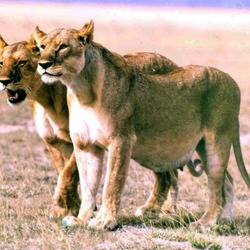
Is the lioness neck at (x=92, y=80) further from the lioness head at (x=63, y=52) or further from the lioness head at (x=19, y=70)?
the lioness head at (x=19, y=70)

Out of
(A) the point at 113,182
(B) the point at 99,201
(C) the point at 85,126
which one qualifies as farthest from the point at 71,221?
(B) the point at 99,201

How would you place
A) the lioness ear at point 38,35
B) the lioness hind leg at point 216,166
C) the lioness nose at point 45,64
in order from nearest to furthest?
the lioness nose at point 45,64, the lioness ear at point 38,35, the lioness hind leg at point 216,166

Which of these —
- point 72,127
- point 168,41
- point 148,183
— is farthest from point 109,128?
point 168,41

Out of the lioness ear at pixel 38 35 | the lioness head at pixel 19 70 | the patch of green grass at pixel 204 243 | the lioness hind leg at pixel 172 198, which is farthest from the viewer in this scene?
the lioness hind leg at pixel 172 198

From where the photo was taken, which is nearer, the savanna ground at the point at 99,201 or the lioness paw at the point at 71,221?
the savanna ground at the point at 99,201

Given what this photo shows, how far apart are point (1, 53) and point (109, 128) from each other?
1.32 metres

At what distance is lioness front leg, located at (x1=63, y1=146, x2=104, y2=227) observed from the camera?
752 cm

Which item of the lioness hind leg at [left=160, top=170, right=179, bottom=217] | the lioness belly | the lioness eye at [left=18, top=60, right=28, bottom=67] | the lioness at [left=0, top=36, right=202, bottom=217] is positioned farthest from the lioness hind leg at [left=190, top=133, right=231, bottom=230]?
the lioness eye at [left=18, top=60, right=28, bottom=67]

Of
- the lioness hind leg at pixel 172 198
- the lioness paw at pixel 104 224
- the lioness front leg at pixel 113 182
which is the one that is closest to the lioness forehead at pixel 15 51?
the lioness front leg at pixel 113 182

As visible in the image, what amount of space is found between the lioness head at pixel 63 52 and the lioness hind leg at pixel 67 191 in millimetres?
1019

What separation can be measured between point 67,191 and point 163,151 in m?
0.87

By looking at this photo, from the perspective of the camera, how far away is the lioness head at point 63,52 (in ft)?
22.7

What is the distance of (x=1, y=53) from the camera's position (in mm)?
7895

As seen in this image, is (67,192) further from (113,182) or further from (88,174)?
(113,182)
